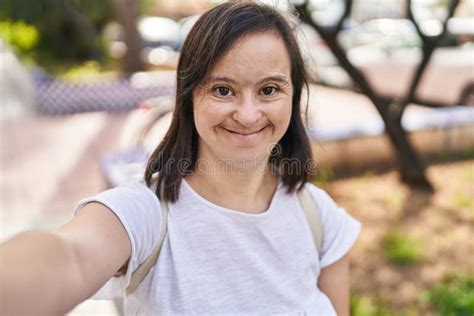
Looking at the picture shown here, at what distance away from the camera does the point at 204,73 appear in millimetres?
1187

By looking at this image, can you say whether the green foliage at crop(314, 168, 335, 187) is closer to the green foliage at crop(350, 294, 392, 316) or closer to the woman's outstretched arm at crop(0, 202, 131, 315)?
the green foliage at crop(350, 294, 392, 316)

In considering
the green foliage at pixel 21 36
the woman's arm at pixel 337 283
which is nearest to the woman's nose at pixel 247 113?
the woman's arm at pixel 337 283

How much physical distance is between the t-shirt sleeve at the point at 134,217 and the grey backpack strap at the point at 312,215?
39 centimetres

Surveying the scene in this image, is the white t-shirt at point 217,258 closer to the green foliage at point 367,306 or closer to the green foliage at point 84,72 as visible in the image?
the green foliage at point 367,306

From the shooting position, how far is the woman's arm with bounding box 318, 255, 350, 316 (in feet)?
4.76

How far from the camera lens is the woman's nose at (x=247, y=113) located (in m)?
1.17

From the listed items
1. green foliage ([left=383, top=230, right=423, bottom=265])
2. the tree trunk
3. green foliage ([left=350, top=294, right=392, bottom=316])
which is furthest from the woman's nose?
the tree trunk

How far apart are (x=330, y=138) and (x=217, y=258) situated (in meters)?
4.04

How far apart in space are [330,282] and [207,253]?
403mm

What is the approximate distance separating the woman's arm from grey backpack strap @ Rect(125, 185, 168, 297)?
0.47 m

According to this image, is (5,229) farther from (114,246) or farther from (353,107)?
(353,107)

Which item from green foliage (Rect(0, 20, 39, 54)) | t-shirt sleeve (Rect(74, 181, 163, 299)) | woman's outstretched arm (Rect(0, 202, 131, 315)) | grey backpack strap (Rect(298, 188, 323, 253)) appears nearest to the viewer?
woman's outstretched arm (Rect(0, 202, 131, 315))

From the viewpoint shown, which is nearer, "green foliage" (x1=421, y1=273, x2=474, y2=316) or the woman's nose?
the woman's nose

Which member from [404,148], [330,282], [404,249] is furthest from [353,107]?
[330,282]
